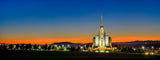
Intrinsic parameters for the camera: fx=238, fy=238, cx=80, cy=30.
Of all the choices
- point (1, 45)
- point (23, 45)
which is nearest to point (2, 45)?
point (1, 45)

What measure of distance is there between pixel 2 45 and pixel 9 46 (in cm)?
1028

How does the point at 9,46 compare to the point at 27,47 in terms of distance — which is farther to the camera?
the point at 9,46

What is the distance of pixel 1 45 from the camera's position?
18138 centimetres

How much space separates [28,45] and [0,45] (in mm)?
24652

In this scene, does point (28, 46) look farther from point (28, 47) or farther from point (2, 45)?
point (2, 45)

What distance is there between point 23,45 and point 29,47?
853 cm

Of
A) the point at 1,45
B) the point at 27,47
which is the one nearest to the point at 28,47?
the point at 27,47

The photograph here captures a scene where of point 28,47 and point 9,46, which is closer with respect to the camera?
point 28,47

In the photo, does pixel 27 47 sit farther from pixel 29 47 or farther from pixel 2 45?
pixel 2 45

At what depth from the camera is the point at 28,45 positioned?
176125 mm

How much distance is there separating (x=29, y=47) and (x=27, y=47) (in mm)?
1429

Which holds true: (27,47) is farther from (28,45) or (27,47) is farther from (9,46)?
(9,46)

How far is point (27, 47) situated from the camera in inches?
6831

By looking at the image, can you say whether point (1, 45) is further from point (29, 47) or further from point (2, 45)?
point (29, 47)
